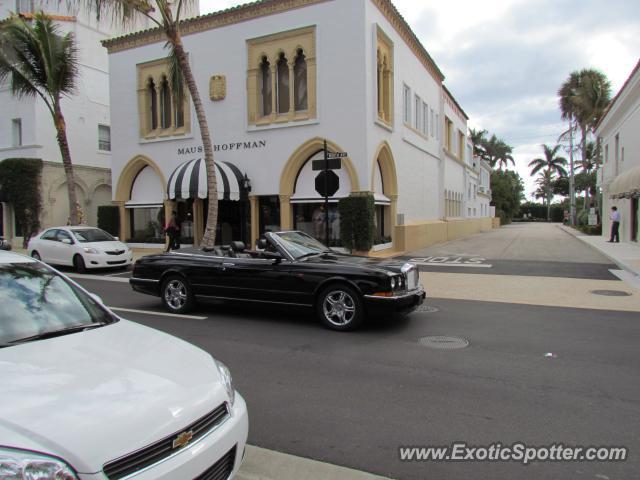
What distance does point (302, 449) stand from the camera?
3.59 meters

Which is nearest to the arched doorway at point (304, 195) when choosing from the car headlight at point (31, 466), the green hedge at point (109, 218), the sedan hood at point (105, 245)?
the sedan hood at point (105, 245)

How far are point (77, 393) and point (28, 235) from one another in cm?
2528

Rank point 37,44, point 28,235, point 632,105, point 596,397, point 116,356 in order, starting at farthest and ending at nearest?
point 28,235 < point 632,105 < point 37,44 < point 596,397 < point 116,356

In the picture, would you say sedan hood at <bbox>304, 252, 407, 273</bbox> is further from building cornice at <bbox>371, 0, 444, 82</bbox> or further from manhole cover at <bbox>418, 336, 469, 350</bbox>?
building cornice at <bbox>371, 0, 444, 82</bbox>

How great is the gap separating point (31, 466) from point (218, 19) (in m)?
20.1

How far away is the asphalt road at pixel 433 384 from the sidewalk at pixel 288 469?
0.17 metres

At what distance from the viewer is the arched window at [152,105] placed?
21797 millimetres

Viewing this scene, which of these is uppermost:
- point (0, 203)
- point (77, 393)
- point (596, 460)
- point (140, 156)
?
point (140, 156)

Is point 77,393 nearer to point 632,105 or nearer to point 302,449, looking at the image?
point 302,449

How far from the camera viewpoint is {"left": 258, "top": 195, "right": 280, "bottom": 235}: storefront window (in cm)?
1908

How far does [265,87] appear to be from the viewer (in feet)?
62.5

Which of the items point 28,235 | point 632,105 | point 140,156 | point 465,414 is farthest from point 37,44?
point 632,105

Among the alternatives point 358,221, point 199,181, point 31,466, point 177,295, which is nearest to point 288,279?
point 177,295

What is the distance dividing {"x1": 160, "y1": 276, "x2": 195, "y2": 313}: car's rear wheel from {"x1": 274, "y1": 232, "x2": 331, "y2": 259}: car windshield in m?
1.96
